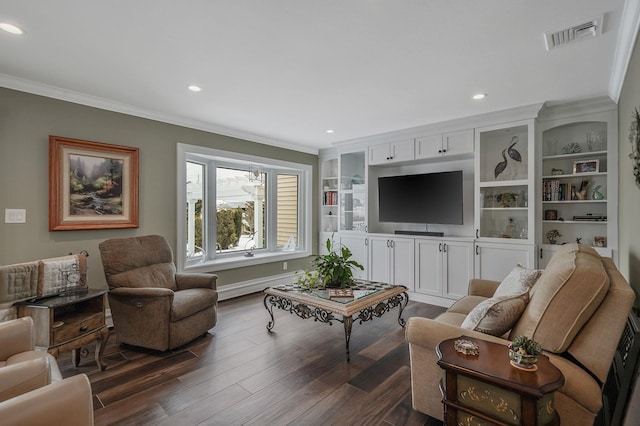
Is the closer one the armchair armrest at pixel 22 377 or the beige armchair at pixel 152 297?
the armchair armrest at pixel 22 377

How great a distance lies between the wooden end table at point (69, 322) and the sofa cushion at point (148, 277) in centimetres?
36

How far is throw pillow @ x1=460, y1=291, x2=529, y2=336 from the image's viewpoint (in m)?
1.72

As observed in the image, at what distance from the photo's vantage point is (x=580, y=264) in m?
1.55

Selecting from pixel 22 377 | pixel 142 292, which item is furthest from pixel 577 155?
pixel 22 377

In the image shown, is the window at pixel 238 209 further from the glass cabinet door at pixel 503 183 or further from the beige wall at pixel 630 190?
the beige wall at pixel 630 190

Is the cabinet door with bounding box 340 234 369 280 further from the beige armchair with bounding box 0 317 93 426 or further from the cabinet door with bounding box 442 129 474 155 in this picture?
the beige armchair with bounding box 0 317 93 426

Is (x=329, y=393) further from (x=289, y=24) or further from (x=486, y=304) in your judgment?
(x=289, y=24)

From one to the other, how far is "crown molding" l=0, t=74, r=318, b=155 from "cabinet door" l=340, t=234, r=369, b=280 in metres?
2.01

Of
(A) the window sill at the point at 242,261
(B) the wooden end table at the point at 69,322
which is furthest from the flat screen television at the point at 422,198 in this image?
(B) the wooden end table at the point at 69,322

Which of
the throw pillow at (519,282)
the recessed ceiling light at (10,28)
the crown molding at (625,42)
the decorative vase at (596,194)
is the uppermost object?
the recessed ceiling light at (10,28)

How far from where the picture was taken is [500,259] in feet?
12.5

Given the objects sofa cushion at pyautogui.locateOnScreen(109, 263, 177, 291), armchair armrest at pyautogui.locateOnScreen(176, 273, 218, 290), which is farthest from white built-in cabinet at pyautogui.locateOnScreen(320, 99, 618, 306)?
sofa cushion at pyautogui.locateOnScreen(109, 263, 177, 291)

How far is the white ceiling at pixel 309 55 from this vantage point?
1.87m

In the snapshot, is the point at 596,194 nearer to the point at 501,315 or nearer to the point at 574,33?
the point at 574,33
